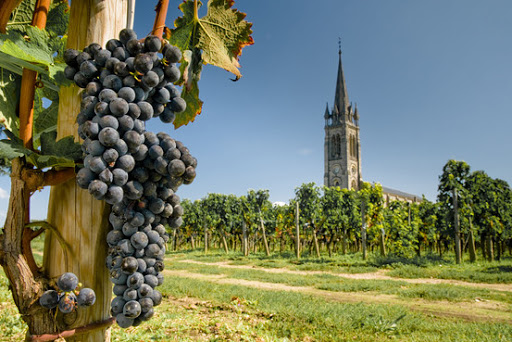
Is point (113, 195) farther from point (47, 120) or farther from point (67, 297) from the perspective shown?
point (47, 120)

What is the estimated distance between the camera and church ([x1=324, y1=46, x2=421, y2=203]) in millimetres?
73812

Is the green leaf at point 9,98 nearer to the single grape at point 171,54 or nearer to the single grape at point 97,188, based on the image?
the single grape at point 97,188

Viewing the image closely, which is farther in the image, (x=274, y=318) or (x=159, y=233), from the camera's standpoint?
(x=274, y=318)

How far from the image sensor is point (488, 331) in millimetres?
5645

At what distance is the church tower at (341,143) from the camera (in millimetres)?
73688

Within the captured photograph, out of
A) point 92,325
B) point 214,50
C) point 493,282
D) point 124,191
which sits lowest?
point 493,282

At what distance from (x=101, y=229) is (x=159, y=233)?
0.16 meters

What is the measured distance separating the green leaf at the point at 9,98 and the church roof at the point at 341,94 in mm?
78084

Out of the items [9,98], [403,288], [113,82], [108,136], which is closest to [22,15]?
[9,98]

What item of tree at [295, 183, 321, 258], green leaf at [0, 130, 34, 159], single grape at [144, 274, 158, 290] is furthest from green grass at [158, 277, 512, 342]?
tree at [295, 183, 321, 258]

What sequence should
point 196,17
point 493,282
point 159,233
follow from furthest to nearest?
1. point 493,282
2. point 196,17
3. point 159,233

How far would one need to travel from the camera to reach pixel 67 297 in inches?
33.1

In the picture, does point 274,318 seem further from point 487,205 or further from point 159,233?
point 487,205

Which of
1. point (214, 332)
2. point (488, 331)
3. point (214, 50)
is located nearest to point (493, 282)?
point (488, 331)
